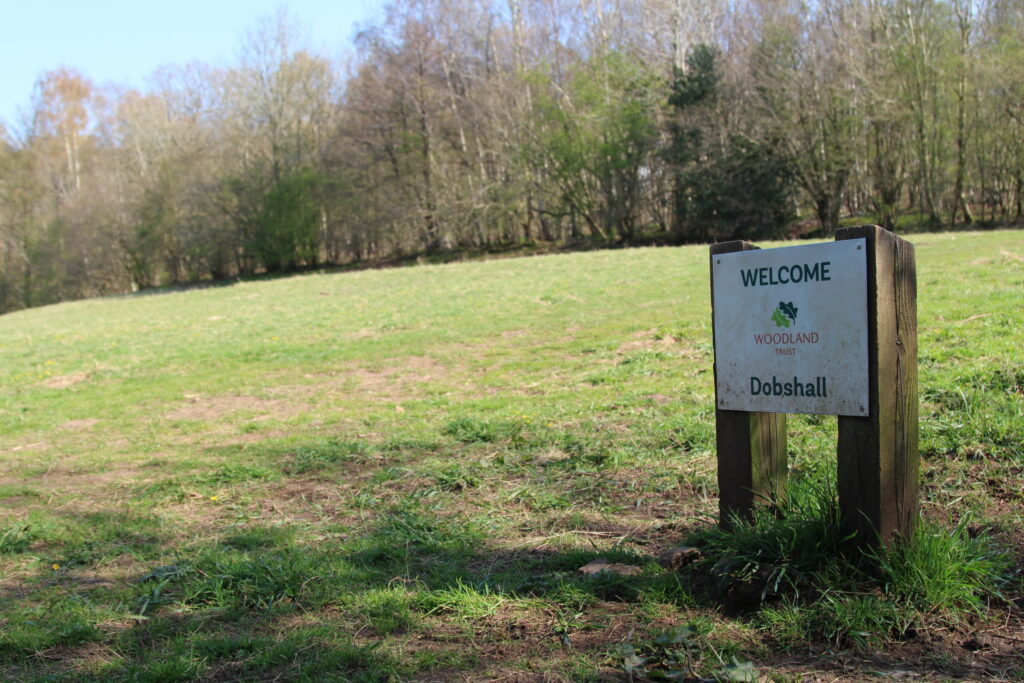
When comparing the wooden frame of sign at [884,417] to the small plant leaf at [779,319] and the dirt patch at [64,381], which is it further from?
the dirt patch at [64,381]

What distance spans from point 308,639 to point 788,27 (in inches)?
1508

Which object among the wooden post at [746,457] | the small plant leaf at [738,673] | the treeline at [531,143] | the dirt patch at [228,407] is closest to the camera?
the small plant leaf at [738,673]

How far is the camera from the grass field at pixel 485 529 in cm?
288

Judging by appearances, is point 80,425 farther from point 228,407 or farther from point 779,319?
point 779,319

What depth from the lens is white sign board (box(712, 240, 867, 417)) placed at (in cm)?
296

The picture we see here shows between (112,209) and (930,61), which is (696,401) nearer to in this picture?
(930,61)

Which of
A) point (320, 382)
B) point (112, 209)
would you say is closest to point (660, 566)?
point (320, 382)

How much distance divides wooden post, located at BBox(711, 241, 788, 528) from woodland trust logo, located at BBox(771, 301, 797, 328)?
1.08ft

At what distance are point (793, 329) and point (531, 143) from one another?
40673 mm

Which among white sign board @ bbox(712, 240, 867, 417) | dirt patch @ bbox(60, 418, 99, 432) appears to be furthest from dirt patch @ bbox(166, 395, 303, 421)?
white sign board @ bbox(712, 240, 867, 417)

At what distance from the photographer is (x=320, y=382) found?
10180mm

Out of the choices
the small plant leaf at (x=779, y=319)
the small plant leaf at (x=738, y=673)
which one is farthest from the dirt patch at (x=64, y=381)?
the small plant leaf at (x=738, y=673)

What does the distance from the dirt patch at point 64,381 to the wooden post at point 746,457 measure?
10.9m

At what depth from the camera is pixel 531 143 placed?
139 feet
